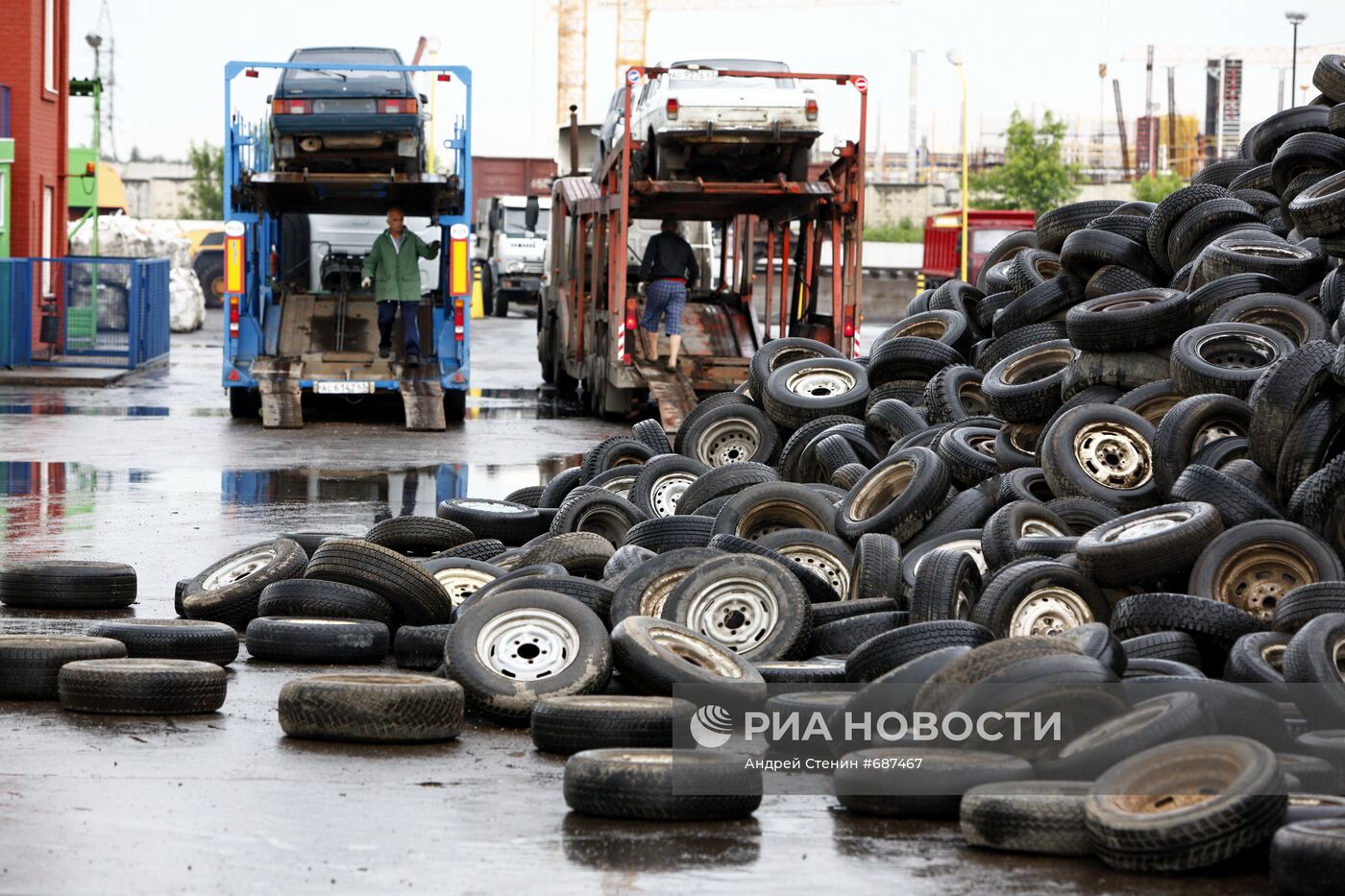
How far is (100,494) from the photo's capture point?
562 inches

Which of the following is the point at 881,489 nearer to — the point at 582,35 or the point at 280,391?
the point at 280,391

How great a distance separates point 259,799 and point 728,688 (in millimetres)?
1852

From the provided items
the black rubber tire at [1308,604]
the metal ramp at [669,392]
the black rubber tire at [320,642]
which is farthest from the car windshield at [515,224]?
the black rubber tire at [1308,604]

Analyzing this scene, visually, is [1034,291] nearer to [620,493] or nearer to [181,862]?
[620,493]

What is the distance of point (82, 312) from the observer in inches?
1128

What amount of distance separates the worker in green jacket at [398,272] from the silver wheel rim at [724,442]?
8.09 meters

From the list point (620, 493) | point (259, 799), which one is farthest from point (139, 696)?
point (620, 493)

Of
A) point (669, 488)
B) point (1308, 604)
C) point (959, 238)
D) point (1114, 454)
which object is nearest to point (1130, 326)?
point (1114, 454)

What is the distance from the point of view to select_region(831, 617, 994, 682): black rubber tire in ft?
22.7

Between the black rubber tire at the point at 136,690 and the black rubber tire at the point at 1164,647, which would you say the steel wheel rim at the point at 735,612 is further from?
the black rubber tire at the point at 136,690

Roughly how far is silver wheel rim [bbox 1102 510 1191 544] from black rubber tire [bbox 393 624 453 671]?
290 cm

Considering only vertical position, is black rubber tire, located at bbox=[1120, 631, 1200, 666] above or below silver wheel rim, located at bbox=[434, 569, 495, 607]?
above

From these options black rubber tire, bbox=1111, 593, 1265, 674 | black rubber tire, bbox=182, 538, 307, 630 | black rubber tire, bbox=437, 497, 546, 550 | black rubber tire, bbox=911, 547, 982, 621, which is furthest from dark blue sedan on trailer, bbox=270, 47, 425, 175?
black rubber tire, bbox=1111, 593, 1265, 674

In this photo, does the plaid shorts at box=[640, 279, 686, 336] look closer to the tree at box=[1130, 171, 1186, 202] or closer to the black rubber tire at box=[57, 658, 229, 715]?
the black rubber tire at box=[57, 658, 229, 715]
